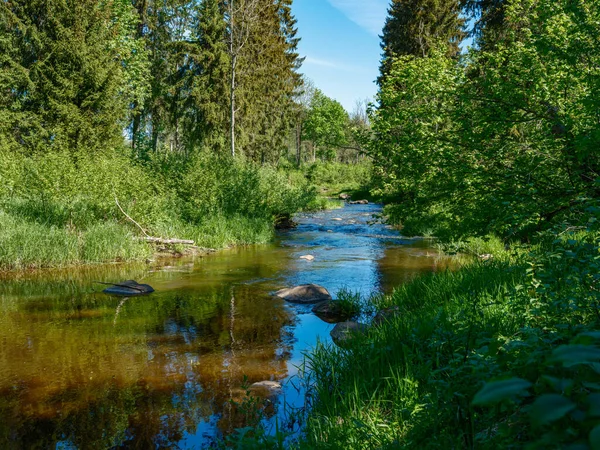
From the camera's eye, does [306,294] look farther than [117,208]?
No

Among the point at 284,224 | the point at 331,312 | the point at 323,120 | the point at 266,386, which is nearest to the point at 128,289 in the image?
the point at 331,312

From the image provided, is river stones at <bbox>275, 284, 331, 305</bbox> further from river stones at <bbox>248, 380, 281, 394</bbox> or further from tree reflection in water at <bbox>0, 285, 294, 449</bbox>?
river stones at <bbox>248, 380, 281, 394</bbox>

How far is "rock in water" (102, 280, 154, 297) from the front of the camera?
10.6m

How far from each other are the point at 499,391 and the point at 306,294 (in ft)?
30.3

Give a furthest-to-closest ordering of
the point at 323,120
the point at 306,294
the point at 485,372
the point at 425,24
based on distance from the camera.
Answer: the point at 323,120, the point at 425,24, the point at 306,294, the point at 485,372

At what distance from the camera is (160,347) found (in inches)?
293

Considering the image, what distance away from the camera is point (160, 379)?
247 inches

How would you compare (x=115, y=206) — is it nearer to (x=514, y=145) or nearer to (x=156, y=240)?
(x=156, y=240)

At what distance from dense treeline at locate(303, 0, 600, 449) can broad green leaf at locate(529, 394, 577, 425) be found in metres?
1.17

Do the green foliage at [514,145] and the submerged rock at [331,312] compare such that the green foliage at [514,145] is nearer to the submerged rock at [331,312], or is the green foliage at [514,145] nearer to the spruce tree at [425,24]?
the submerged rock at [331,312]

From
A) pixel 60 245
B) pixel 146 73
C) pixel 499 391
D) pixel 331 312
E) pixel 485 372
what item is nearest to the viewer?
pixel 499 391

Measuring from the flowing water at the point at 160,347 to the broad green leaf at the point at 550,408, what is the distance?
11.3ft

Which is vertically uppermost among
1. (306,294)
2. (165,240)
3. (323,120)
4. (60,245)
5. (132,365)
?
(323,120)

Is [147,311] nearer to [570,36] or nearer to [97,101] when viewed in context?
[570,36]
